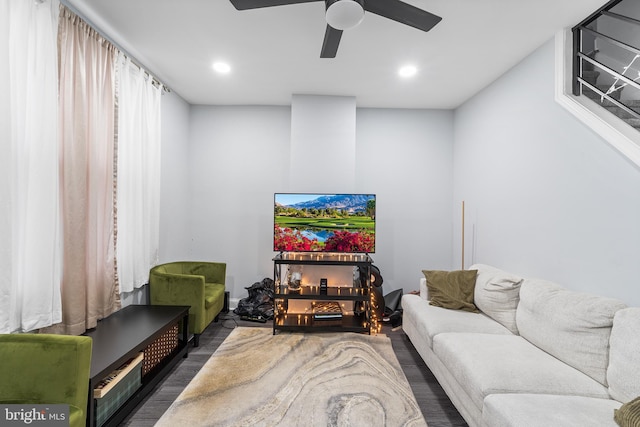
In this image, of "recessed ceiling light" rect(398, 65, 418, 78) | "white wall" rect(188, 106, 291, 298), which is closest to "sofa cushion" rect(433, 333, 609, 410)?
"recessed ceiling light" rect(398, 65, 418, 78)

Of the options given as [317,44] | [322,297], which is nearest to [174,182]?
[322,297]

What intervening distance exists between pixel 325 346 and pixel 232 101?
3.26 metres

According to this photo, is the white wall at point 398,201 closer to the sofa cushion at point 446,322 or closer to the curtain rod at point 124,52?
the sofa cushion at point 446,322

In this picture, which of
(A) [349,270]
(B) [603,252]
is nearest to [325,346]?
(A) [349,270]

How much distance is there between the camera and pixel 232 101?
4.32 m

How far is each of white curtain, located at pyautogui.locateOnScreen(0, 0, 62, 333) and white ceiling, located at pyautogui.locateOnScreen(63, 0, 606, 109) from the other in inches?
22.3

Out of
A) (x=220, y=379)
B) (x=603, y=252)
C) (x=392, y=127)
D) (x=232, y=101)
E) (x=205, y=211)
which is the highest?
(x=232, y=101)

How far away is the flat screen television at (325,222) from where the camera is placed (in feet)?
12.0

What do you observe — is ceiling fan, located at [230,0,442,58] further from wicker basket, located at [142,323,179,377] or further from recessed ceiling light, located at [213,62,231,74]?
wicker basket, located at [142,323,179,377]

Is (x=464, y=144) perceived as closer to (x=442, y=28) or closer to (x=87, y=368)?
(x=442, y=28)

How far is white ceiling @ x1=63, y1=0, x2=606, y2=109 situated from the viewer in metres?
2.33

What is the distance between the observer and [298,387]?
243cm

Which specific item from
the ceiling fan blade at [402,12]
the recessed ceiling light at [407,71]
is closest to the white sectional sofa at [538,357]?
the ceiling fan blade at [402,12]

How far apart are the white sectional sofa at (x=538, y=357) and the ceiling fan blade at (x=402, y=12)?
195cm
